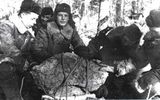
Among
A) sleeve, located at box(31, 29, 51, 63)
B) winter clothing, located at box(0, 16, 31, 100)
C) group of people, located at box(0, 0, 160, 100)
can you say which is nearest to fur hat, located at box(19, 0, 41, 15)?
group of people, located at box(0, 0, 160, 100)

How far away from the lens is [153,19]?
3.26 m

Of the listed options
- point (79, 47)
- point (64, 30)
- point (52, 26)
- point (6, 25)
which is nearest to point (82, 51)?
point (79, 47)

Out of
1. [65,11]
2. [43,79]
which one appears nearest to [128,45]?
[65,11]

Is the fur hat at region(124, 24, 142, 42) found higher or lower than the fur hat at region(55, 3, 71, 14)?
lower

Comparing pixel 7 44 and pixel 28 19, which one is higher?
pixel 28 19

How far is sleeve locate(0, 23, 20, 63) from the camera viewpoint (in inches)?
120

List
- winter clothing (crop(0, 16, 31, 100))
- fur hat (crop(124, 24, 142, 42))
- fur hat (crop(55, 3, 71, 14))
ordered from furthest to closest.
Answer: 1. fur hat (crop(124, 24, 142, 42))
2. fur hat (crop(55, 3, 71, 14))
3. winter clothing (crop(0, 16, 31, 100))

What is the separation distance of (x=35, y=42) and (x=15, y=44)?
7.9 inches

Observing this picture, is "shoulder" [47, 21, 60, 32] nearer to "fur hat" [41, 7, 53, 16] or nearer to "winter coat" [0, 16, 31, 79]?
"fur hat" [41, 7, 53, 16]

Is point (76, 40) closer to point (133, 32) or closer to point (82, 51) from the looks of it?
point (82, 51)

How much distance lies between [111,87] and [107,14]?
2.46 feet

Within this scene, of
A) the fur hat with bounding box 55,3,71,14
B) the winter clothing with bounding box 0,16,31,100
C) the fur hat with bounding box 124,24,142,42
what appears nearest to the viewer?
the winter clothing with bounding box 0,16,31,100

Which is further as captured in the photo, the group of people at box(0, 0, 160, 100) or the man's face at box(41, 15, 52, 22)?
the man's face at box(41, 15, 52, 22)

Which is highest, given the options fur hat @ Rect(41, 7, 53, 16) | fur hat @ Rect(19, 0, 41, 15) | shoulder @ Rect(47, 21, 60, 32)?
fur hat @ Rect(19, 0, 41, 15)
